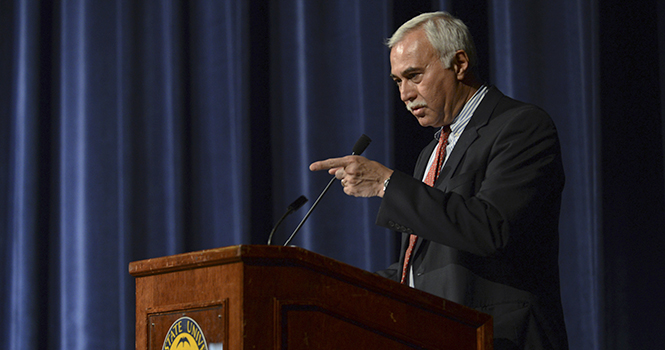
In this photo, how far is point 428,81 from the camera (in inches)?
65.5

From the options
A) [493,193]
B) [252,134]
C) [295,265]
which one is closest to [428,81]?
[493,193]

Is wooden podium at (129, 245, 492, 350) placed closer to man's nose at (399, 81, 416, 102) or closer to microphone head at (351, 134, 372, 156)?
microphone head at (351, 134, 372, 156)

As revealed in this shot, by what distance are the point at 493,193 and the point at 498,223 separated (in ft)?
0.23

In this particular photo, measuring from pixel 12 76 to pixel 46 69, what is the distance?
0.17 m

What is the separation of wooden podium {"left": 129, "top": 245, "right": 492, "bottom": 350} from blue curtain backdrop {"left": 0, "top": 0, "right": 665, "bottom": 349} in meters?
1.36

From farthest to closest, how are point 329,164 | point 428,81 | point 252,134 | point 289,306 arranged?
point 252,134, point 428,81, point 329,164, point 289,306

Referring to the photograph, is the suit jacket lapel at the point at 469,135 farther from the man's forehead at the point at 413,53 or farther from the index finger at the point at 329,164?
the index finger at the point at 329,164

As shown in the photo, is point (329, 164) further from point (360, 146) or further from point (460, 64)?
point (460, 64)

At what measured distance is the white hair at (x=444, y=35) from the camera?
1.67 meters

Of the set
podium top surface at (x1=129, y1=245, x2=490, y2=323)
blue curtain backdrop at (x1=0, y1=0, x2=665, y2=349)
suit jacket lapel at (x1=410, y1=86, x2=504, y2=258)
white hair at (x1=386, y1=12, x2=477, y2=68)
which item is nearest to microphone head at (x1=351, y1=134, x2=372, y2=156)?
suit jacket lapel at (x1=410, y1=86, x2=504, y2=258)

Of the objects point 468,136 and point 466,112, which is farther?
point 466,112

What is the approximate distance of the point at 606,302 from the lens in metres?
2.21

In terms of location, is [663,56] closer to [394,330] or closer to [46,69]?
[394,330]

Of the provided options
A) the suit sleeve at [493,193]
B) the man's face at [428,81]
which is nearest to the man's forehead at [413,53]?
the man's face at [428,81]
